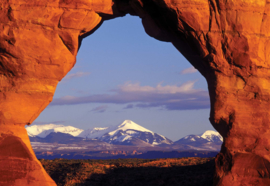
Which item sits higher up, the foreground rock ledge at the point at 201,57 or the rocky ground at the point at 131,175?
the foreground rock ledge at the point at 201,57

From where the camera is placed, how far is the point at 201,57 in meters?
14.7

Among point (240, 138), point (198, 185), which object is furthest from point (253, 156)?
point (198, 185)

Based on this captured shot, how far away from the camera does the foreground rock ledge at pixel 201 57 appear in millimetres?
14062

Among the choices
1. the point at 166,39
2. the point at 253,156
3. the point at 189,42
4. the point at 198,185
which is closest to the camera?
the point at 253,156

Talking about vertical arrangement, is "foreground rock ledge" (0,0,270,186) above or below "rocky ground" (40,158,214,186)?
above

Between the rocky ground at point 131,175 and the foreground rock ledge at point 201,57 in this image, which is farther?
the rocky ground at point 131,175

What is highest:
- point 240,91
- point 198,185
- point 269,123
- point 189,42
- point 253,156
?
point 189,42

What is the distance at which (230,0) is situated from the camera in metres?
14.2

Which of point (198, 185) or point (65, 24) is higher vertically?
point (65, 24)

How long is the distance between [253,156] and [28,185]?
898 centimetres

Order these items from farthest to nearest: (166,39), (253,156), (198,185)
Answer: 1. (198,185)
2. (166,39)
3. (253,156)

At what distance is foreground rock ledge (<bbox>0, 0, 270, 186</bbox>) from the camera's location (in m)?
14.1

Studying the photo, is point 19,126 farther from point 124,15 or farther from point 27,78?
point 124,15

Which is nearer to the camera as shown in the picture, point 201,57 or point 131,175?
point 201,57
